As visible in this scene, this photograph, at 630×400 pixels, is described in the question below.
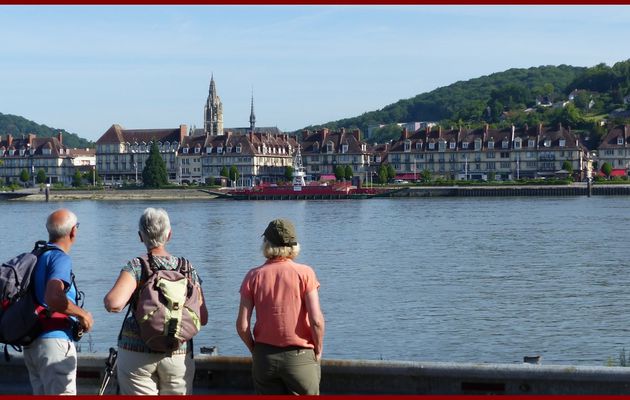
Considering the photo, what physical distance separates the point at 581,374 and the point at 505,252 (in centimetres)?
3634

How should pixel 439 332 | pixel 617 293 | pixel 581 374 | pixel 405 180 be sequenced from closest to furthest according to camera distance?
pixel 581 374 → pixel 439 332 → pixel 617 293 → pixel 405 180

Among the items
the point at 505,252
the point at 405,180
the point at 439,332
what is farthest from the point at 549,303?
the point at 405,180

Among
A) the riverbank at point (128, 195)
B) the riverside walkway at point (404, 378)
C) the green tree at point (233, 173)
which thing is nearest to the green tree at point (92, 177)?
the riverbank at point (128, 195)

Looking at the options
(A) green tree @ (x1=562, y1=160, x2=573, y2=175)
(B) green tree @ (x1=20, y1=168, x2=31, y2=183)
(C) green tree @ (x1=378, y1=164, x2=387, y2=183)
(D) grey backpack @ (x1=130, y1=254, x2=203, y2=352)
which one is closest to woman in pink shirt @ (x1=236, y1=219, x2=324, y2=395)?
(D) grey backpack @ (x1=130, y1=254, x2=203, y2=352)

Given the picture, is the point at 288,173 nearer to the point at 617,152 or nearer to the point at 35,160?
the point at 617,152

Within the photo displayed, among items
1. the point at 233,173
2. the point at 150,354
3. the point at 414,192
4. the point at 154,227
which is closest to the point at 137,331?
the point at 150,354

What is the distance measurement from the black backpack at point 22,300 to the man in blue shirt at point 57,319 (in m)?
0.05

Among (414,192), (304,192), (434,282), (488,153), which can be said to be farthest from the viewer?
(488,153)

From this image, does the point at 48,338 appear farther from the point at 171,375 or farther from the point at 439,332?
the point at 439,332

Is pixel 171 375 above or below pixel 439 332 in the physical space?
above

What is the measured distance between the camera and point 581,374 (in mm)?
8477

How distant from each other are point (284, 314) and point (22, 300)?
1968 mm

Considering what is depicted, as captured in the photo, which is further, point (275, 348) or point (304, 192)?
point (304, 192)

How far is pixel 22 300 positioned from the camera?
314 inches
